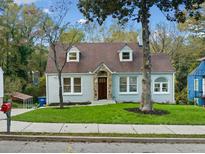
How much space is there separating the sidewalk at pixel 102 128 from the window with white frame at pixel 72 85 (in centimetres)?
2119

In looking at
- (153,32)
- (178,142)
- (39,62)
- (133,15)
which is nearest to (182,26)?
(153,32)

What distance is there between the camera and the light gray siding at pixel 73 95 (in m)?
37.7

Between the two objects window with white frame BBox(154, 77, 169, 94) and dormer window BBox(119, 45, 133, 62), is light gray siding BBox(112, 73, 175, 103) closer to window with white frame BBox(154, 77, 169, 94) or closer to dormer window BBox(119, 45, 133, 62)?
window with white frame BBox(154, 77, 169, 94)

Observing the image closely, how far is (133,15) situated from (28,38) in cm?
3688

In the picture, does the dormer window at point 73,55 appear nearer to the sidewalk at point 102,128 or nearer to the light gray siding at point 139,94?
the light gray siding at point 139,94

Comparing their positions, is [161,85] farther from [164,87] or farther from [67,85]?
[67,85]

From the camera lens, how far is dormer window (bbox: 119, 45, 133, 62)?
130 feet

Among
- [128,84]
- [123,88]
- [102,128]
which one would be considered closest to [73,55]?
[123,88]

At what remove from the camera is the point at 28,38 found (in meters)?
55.9

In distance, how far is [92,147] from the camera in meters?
11.4

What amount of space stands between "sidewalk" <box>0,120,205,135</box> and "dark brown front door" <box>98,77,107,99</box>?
21.9 meters

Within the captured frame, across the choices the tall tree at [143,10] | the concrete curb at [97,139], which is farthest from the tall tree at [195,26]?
the concrete curb at [97,139]

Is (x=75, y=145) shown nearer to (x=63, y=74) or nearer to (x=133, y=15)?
(x=133, y=15)

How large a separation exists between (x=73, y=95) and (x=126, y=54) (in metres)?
7.14
